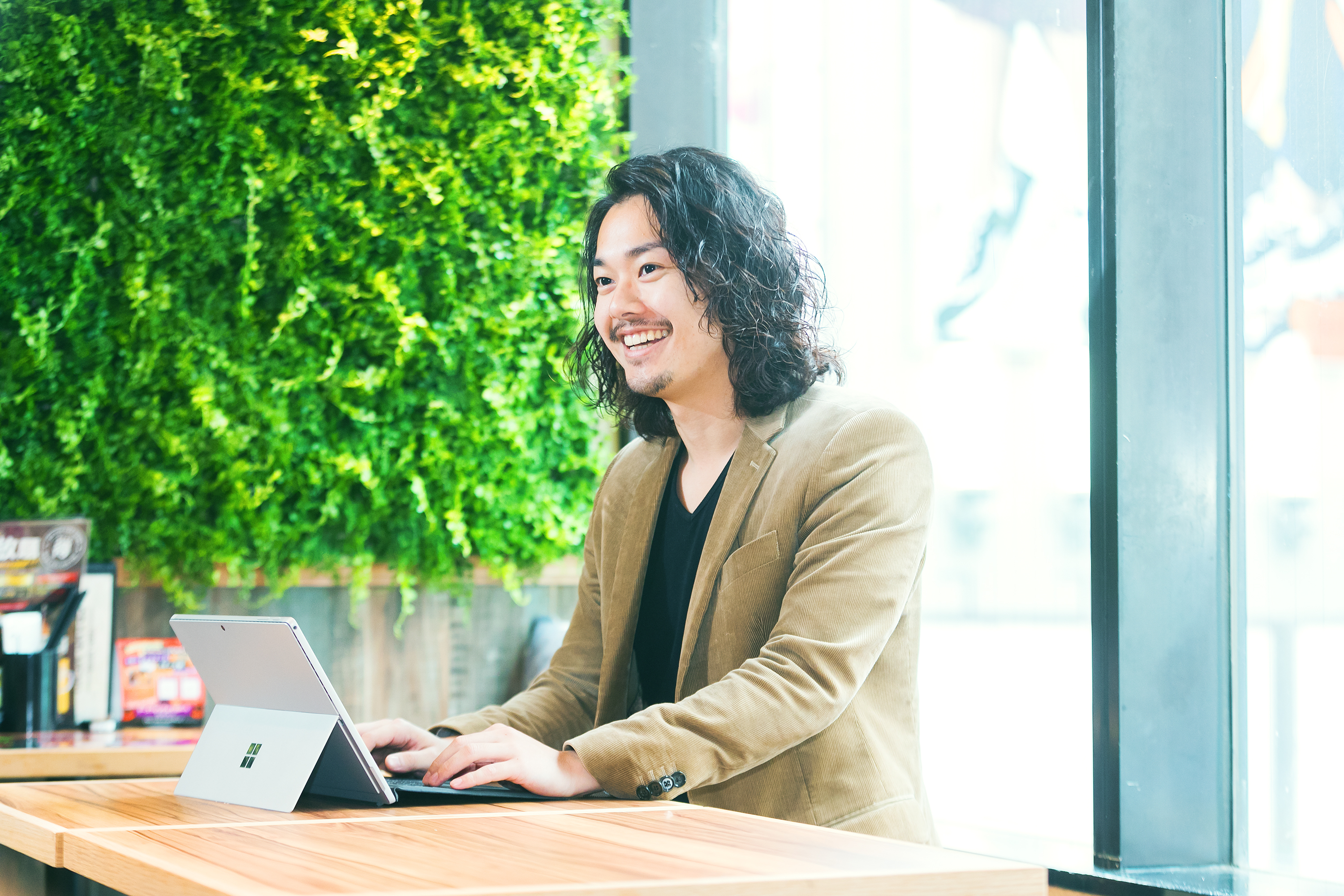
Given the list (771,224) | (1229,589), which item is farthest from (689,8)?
(1229,589)

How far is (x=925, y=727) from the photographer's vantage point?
2.45 meters

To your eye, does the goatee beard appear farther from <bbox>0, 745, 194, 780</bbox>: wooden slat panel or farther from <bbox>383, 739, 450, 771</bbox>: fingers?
<bbox>0, 745, 194, 780</bbox>: wooden slat panel

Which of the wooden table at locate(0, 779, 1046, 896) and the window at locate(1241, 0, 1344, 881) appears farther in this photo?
the window at locate(1241, 0, 1344, 881)

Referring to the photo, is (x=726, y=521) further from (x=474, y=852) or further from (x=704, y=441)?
(x=474, y=852)

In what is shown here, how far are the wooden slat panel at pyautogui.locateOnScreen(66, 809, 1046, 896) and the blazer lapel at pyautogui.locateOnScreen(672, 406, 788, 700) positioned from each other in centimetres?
56

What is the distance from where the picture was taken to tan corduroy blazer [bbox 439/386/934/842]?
1.44 m

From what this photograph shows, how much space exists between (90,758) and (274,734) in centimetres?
99

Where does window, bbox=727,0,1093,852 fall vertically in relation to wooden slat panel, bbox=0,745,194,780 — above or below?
above

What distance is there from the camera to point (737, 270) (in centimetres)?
205

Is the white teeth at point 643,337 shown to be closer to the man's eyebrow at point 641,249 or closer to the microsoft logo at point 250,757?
the man's eyebrow at point 641,249

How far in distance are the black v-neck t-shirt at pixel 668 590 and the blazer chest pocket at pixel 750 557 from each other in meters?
0.15

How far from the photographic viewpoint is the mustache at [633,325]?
6.56 ft

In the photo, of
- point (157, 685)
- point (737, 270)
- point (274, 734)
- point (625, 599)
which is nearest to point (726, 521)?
point (625, 599)

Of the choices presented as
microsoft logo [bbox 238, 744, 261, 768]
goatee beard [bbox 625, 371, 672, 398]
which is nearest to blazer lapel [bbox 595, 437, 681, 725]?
goatee beard [bbox 625, 371, 672, 398]
